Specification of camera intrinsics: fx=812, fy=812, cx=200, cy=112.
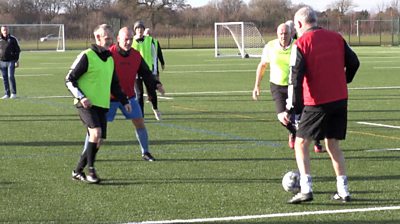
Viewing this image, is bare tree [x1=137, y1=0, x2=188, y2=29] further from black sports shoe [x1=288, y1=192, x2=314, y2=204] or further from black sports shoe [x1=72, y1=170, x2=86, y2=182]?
black sports shoe [x1=288, y1=192, x2=314, y2=204]

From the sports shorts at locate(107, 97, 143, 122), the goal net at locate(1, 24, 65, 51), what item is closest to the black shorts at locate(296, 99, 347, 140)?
the sports shorts at locate(107, 97, 143, 122)

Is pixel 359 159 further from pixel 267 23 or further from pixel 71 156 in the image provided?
pixel 267 23

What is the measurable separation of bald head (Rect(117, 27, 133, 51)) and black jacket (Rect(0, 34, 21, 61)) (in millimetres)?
11976

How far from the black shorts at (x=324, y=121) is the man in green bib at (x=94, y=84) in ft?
8.33

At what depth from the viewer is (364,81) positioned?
2773 centimetres

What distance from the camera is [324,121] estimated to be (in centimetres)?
814

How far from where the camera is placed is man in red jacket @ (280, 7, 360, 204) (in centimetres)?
795

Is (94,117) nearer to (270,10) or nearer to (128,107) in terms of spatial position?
(128,107)

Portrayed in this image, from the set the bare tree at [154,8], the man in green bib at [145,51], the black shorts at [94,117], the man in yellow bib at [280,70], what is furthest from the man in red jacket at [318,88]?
the bare tree at [154,8]

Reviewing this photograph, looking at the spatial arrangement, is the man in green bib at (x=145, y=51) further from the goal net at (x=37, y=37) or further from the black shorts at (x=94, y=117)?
the goal net at (x=37, y=37)

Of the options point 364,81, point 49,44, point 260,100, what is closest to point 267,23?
point 49,44

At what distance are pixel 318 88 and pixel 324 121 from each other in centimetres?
34

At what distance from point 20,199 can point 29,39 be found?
61686 mm

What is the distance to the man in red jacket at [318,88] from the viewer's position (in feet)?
26.1
